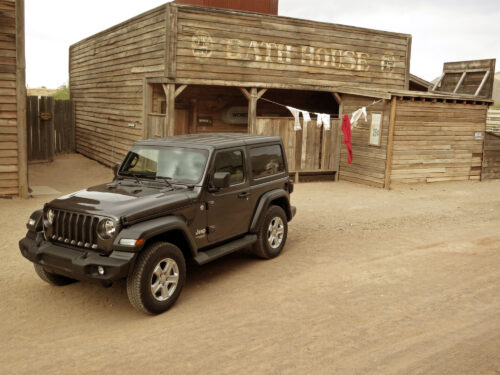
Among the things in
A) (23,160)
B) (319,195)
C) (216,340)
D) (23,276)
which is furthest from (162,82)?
(216,340)

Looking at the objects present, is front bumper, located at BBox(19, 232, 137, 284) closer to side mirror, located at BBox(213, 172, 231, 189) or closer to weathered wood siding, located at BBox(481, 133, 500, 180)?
side mirror, located at BBox(213, 172, 231, 189)

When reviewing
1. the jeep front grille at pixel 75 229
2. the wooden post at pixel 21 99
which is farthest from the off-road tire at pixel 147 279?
the wooden post at pixel 21 99

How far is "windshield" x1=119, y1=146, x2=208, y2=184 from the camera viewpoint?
650 centimetres

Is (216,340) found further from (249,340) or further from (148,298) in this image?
(148,298)

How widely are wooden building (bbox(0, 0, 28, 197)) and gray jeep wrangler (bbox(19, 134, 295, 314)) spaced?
6459 mm

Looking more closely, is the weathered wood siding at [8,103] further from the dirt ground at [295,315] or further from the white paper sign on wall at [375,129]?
the white paper sign on wall at [375,129]

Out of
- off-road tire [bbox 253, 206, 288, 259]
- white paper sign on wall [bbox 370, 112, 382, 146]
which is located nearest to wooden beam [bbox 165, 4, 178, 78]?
white paper sign on wall [bbox 370, 112, 382, 146]

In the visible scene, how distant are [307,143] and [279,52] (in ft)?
10.1

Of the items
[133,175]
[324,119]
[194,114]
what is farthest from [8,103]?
[324,119]

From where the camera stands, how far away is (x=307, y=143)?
16469 mm

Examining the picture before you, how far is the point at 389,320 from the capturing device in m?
5.43

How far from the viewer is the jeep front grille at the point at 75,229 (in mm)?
5391

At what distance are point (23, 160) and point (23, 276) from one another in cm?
626

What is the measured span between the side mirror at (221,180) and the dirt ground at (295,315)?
4.49 feet
